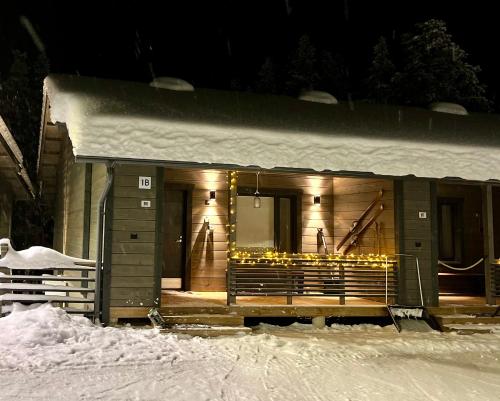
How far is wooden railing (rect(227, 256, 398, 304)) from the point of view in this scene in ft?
28.2

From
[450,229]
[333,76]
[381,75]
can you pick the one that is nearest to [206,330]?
[450,229]

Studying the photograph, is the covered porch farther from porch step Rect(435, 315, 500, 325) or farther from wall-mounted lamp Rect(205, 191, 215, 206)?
porch step Rect(435, 315, 500, 325)

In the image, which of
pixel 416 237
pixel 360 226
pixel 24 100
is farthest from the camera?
pixel 24 100

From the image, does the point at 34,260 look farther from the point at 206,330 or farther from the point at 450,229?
the point at 450,229

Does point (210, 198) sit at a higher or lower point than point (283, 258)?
higher

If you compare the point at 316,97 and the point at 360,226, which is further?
the point at 360,226

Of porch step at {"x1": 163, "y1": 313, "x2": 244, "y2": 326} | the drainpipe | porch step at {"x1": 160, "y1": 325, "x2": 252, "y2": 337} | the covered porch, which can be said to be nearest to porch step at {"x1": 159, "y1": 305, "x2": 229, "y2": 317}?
porch step at {"x1": 163, "y1": 313, "x2": 244, "y2": 326}

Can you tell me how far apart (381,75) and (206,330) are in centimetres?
3233

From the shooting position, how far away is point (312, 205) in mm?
11648

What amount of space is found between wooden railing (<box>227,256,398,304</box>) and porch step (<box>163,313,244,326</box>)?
0.43 m

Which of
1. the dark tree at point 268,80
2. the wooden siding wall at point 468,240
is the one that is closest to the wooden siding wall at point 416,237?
the wooden siding wall at point 468,240

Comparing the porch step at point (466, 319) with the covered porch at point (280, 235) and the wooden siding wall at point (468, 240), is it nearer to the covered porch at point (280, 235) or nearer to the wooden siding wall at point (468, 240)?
the covered porch at point (280, 235)

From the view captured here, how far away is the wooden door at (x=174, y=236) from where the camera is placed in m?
11.0

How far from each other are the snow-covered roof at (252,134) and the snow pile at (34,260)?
1913 mm
